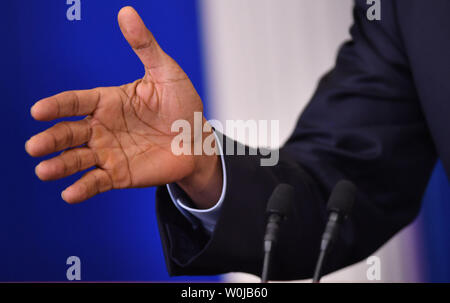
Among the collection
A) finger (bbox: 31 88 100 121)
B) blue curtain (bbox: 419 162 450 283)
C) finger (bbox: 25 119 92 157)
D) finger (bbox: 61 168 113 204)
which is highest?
finger (bbox: 31 88 100 121)

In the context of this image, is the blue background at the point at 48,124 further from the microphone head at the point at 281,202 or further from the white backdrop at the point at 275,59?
the microphone head at the point at 281,202

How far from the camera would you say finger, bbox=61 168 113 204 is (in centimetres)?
53

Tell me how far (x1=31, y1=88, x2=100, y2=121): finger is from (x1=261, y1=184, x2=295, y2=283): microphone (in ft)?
0.89

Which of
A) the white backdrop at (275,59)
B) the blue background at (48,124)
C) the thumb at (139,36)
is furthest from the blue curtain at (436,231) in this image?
the thumb at (139,36)

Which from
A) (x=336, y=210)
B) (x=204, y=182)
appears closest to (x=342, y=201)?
(x=336, y=210)

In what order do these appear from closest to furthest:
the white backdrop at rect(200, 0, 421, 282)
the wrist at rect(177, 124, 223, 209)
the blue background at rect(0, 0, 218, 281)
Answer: the wrist at rect(177, 124, 223, 209)
the blue background at rect(0, 0, 218, 281)
the white backdrop at rect(200, 0, 421, 282)

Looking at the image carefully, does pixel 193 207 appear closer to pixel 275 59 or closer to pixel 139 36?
pixel 139 36

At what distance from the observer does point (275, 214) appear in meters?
0.54

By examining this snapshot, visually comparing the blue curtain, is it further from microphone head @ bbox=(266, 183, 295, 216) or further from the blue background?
microphone head @ bbox=(266, 183, 295, 216)

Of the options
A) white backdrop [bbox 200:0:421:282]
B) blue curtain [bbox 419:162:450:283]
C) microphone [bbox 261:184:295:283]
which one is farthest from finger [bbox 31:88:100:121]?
blue curtain [bbox 419:162:450:283]
